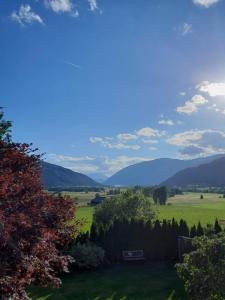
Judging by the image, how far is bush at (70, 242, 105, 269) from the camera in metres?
37.9

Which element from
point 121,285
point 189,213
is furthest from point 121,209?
point 189,213

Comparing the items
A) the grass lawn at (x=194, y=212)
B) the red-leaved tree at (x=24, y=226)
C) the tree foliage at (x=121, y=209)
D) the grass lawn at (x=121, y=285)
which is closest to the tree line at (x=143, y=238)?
the grass lawn at (x=121, y=285)

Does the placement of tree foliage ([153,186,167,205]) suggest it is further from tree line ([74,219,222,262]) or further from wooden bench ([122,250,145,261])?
wooden bench ([122,250,145,261])

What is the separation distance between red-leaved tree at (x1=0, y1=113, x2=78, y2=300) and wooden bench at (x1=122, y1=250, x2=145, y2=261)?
2673cm

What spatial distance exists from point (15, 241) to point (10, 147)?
5179 millimetres

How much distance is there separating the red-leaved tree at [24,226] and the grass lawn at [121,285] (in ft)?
48.4

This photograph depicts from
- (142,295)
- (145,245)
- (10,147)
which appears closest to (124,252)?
(145,245)

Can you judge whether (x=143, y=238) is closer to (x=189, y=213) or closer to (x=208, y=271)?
(x=208, y=271)

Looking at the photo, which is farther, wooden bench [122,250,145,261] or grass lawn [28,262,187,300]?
wooden bench [122,250,145,261]

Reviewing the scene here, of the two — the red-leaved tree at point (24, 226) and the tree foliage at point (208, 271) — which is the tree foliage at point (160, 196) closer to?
the tree foliage at point (208, 271)

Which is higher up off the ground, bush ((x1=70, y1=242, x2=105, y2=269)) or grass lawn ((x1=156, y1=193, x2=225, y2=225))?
grass lawn ((x1=156, y1=193, x2=225, y2=225))

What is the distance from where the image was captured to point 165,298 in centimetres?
2786

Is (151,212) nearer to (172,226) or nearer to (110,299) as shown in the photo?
(172,226)

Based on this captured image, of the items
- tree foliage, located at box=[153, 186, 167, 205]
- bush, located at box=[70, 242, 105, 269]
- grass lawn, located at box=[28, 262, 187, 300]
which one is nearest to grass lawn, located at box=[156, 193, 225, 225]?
tree foliage, located at box=[153, 186, 167, 205]
